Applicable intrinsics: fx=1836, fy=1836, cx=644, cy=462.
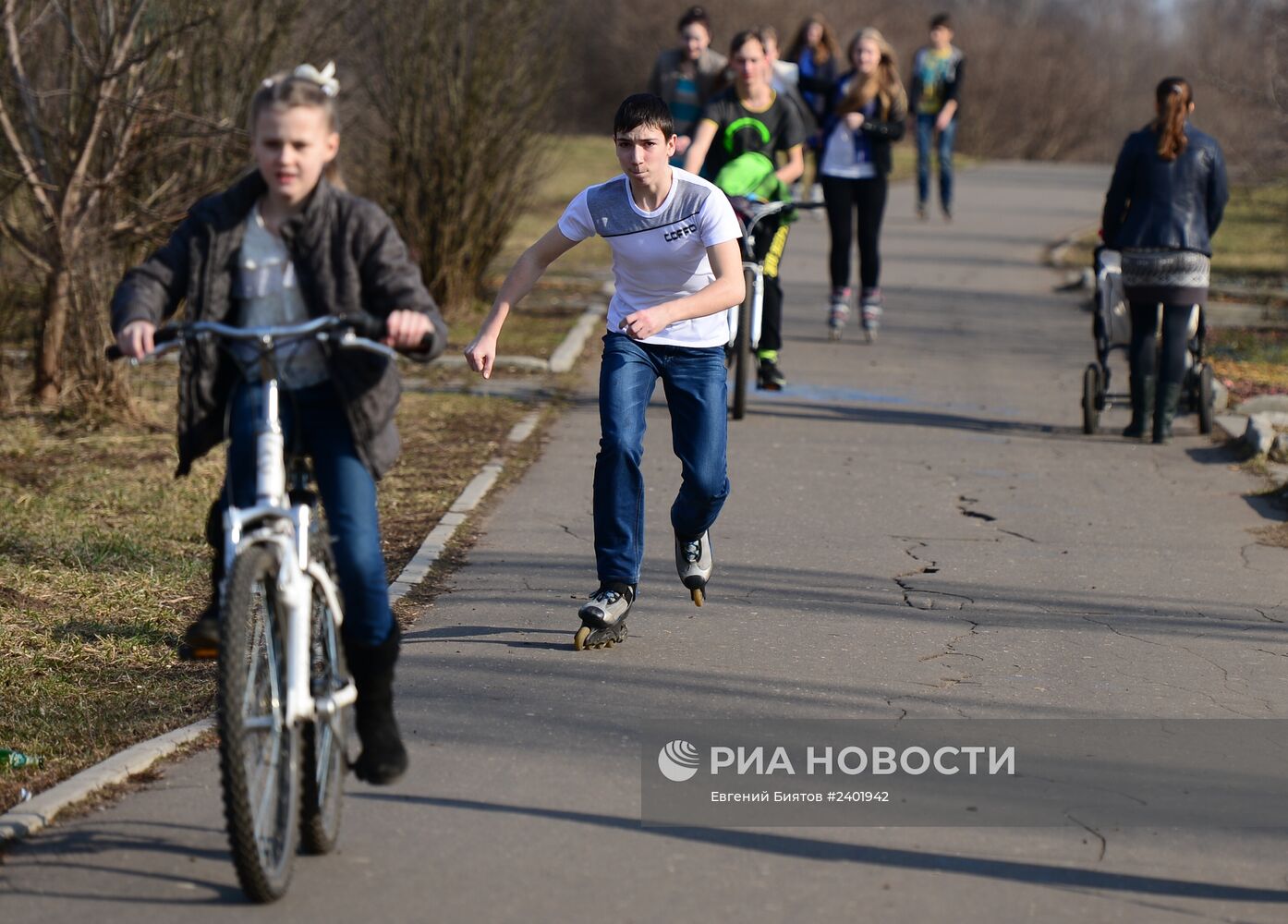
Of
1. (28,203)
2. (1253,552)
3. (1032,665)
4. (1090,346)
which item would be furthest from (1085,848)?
(1090,346)

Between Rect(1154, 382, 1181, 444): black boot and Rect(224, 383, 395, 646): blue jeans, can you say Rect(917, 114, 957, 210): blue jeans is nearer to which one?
Rect(1154, 382, 1181, 444): black boot

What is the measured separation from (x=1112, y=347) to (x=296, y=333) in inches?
297

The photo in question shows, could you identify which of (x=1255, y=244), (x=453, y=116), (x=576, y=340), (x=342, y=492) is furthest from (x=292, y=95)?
(x=1255, y=244)

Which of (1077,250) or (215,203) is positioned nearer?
(215,203)

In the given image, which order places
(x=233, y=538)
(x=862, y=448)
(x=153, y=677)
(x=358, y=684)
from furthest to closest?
(x=862, y=448) → (x=153, y=677) → (x=358, y=684) → (x=233, y=538)

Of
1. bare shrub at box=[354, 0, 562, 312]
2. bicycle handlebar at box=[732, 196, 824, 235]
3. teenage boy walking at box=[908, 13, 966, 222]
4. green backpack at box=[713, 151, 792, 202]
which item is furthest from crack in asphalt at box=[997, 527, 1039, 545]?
teenage boy walking at box=[908, 13, 966, 222]

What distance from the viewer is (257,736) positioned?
4.14 meters

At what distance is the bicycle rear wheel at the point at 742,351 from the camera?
10.8 metres

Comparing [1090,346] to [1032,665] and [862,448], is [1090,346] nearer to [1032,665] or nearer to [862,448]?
[862,448]

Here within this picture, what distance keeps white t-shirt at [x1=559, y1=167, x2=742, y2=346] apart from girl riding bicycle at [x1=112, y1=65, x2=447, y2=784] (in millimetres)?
2023

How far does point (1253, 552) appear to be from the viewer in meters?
8.38

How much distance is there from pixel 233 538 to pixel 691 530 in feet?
9.23

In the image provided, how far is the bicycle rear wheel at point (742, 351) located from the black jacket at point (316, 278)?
627cm

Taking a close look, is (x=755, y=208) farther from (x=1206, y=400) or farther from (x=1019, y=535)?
(x=1019, y=535)
